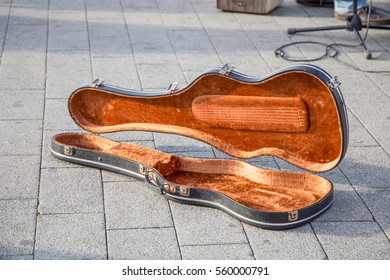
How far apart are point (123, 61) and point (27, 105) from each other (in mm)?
1069

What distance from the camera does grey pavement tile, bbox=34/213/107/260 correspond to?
332 cm

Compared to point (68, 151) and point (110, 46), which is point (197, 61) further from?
point (68, 151)

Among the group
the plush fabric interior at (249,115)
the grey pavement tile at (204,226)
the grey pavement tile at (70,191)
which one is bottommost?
the grey pavement tile at (70,191)

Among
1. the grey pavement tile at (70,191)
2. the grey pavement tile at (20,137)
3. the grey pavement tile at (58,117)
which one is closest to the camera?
the grey pavement tile at (70,191)

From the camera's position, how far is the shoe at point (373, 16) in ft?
21.2

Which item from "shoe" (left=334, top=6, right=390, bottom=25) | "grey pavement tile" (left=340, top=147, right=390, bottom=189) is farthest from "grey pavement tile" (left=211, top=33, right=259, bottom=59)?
"grey pavement tile" (left=340, top=147, right=390, bottom=189)

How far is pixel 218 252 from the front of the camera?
11.0 ft

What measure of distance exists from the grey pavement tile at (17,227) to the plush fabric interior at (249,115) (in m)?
0.68

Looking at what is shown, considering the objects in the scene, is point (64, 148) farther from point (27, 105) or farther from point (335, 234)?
point (335, 234)

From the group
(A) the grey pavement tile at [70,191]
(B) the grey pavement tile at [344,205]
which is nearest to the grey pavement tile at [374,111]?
(B) the grey pavement tile at [344,205]

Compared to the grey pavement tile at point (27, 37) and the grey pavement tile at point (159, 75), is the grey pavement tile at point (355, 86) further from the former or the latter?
the grey pavement tile at point (27, 37)

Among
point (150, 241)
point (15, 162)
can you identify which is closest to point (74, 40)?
point (15, 162)

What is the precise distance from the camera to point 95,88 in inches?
161

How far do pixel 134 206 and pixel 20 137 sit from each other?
1.09 metres
